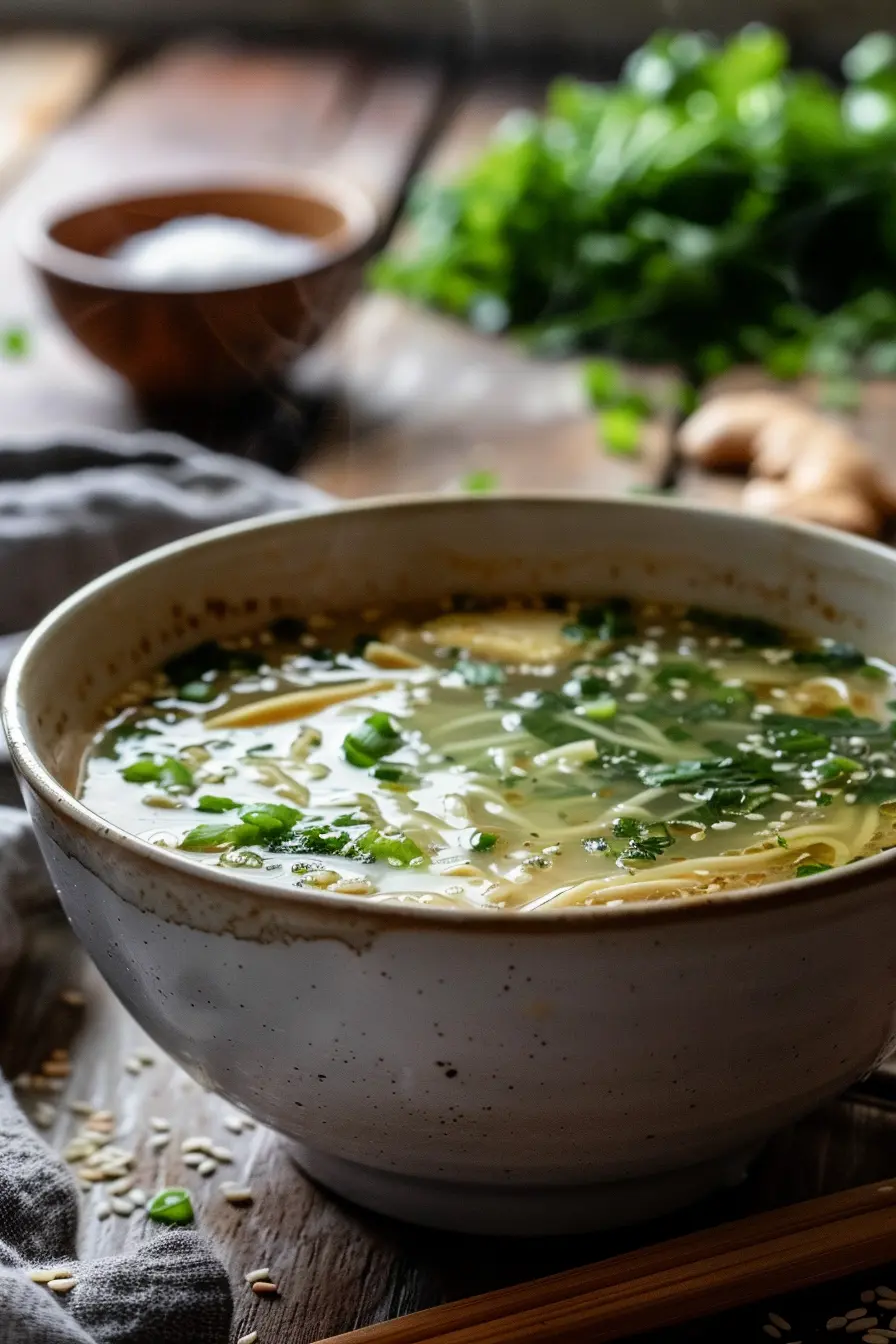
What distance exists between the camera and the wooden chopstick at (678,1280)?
1.31 meters

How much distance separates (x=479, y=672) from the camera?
1.98 m

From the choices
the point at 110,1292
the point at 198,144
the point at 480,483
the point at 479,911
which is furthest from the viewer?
the point at 198,144

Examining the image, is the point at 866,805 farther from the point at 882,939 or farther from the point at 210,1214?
the point at 210,1214

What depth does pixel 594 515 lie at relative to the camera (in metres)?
2.07

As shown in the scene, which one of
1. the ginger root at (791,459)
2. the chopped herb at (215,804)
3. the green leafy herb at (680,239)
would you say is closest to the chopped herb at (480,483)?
the ginger root at (791,459)

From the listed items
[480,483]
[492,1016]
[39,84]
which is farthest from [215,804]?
[39,84]

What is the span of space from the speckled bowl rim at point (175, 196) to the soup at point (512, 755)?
1397mm

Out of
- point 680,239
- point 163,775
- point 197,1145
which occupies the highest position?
point 680,239

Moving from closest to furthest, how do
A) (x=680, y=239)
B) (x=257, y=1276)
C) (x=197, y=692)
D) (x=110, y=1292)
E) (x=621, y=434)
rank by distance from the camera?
(x=110, y=1292), (x=257, y=1276), (x=197, y=692), (x=621, y=434), (x=680, y=239)

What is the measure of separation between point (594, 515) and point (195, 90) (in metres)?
3.84

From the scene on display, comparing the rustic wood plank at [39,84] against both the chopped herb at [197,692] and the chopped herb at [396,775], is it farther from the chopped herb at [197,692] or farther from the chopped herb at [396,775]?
the chopped herb at [396,775]

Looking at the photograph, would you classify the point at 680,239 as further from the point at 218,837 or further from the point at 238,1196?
the point at 238,1196

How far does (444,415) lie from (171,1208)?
84.1 inches

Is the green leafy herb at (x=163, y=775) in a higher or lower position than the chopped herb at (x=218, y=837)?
lower
